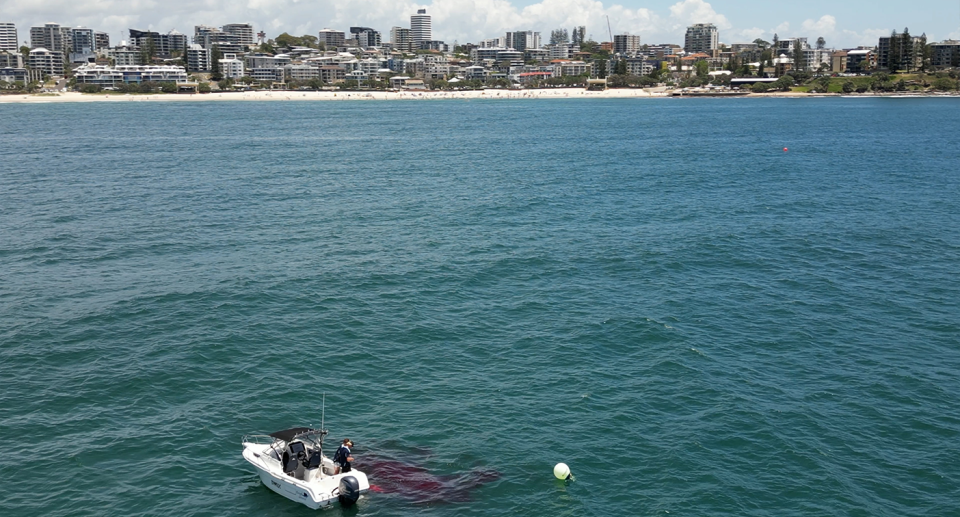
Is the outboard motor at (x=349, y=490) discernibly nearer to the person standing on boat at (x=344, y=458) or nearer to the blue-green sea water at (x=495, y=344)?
the blue-green sea water at (x=495, y=344)

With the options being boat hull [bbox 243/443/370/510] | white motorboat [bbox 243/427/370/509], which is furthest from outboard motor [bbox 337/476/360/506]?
boat hull [bbox 243/443/370/510]

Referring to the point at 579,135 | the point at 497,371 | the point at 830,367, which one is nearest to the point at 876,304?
the point at 830,367

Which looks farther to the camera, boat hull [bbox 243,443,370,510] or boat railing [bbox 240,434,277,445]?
boat railing [bbox 240,434,277,445]

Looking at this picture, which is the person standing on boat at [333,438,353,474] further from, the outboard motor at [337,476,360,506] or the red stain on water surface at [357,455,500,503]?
the red stain on water surface at [357,455,500,503]

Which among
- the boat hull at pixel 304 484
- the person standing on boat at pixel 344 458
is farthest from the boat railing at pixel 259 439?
the person standing on boat at pixel 344 458

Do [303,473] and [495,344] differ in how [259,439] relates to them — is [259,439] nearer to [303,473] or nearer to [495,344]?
[303,473]

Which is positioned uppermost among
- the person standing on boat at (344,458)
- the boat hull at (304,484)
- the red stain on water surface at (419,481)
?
the person standing on boat at (344,458)

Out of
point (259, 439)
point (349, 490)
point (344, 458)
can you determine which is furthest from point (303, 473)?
point (259, 439)
